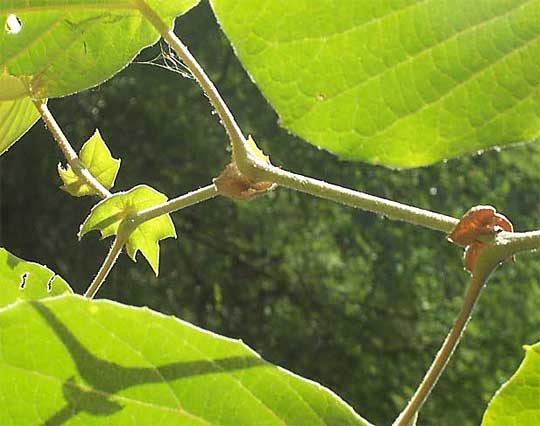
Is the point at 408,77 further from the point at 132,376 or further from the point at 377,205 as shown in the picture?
the point at 132,376

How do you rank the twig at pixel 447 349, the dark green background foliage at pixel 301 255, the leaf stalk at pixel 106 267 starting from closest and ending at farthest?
the twig at pixel 447 349 → the leaf stalk at pixel 106 267 → the dark green background foliage at pixel 301 255

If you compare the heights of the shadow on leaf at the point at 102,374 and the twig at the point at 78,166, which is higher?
the twig at the point at 78,166

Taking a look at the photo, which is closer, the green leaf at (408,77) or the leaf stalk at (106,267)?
the green leaf at (408,77)

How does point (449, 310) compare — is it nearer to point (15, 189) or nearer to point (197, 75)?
point (15, 189)

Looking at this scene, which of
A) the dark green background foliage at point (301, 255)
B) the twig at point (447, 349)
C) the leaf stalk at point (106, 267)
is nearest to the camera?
the twig at point (447, 349)

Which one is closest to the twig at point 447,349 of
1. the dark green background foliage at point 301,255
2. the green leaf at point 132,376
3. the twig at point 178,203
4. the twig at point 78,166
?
the green leaf at point 132,376

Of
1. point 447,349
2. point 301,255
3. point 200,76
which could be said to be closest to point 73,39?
point 200,76

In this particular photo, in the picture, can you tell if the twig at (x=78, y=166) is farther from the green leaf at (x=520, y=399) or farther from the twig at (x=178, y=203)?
the green leaf at (x=520, y=399)

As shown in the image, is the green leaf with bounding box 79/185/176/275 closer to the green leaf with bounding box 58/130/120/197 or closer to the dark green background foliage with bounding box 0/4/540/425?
the green leaf with bounding box 58/130/120/197
